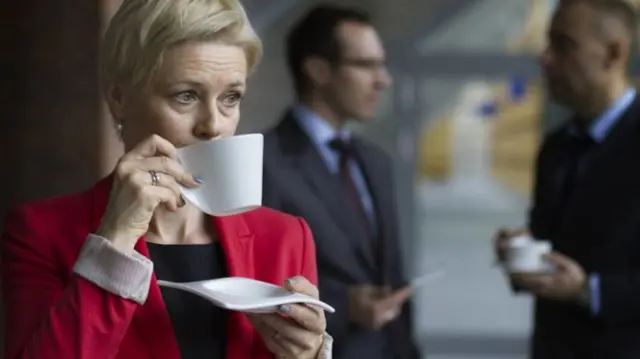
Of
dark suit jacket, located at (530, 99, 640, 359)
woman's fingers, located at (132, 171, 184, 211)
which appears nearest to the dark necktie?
dark suit jacket, located at (530, 99, 640, 359)

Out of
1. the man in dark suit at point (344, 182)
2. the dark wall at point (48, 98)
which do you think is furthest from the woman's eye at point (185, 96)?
the dark wall at point (48, 98)

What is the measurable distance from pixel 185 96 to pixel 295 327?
1.04 ft

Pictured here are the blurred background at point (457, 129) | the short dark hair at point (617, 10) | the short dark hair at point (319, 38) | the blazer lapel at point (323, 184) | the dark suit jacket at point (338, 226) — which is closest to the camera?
the dark suit jacket at point (338, 226)

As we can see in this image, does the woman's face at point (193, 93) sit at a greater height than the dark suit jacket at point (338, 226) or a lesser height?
greater

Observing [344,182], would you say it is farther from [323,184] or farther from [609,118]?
[609,118]

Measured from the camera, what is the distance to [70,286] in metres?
1.28

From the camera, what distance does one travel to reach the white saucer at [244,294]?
1.27m

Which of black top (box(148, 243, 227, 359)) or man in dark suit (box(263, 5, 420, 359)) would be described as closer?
black top (box(148, 243, 227, 359))

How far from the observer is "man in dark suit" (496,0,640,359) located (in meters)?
2.84

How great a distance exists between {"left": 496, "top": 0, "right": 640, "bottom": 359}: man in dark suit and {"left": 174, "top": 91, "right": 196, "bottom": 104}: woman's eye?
1.72 metres

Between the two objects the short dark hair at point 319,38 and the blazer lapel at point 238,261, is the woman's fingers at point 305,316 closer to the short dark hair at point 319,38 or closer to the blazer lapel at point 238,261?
the blazer lapel at point 238,261

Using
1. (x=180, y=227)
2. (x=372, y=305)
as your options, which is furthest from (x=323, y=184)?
(x=180, y=227)

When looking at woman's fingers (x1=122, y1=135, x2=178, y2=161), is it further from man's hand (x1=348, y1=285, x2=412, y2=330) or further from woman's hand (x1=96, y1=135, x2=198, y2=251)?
man's hand (x1=348, y1=285, x2=412, y2=330)

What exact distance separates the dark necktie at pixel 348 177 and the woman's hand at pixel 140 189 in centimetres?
165
